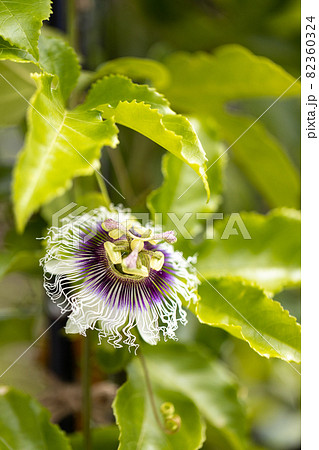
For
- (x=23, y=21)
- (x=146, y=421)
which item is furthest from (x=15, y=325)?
(x=23, y=21)

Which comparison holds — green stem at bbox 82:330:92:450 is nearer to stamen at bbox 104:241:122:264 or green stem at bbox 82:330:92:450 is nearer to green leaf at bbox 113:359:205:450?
green leaf at bbox 113:359:205:450

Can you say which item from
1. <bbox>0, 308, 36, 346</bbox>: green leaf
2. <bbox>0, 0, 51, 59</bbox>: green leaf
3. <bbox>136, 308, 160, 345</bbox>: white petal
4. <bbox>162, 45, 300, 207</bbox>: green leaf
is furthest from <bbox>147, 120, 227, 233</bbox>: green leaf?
<bbox>0, 308, 36, 346</bbox>: green leaf

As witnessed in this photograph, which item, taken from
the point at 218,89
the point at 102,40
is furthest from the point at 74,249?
the point at 102,40

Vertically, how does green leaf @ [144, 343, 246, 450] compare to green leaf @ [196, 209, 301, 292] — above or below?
below

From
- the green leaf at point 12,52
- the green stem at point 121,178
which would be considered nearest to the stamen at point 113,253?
the green leaf at point 12,52
